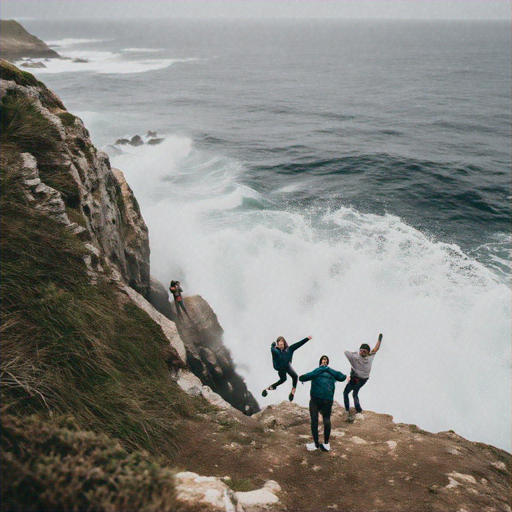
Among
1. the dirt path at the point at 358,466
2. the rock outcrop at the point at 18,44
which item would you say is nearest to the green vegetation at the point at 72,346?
the dirt path at the point at 358,466

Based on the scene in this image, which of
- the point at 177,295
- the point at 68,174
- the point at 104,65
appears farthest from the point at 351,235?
the point at 104,65

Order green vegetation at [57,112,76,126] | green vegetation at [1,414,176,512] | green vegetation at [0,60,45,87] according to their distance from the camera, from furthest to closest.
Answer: green vegetation at [57,112,76,126] < green vegetation at [0,60,45,87] < green vegetation at [1,414,176,512]

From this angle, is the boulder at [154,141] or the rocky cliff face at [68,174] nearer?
the rocky cliff face at [68,174]

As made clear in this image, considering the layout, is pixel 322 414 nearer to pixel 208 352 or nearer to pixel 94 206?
pixel 208 352

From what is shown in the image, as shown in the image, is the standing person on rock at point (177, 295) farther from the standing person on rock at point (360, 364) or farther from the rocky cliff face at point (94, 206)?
the standing person on rock at point (360, 364)

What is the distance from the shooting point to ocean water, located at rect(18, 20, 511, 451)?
1667 centimetres

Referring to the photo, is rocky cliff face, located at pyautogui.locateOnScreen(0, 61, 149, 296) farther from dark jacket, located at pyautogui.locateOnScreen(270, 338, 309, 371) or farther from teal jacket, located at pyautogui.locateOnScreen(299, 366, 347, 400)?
teal jacket, located at pyautogui.locateOnScreen(299, 366, 347, 400)

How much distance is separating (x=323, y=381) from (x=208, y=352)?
816 cm

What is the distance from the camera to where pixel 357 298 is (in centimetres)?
1956


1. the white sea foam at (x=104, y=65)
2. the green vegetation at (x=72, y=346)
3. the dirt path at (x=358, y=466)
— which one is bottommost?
the dirt path at (x=358, y=466)

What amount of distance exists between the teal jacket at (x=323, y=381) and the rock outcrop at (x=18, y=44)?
113 metres

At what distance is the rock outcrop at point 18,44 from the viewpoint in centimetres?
9462

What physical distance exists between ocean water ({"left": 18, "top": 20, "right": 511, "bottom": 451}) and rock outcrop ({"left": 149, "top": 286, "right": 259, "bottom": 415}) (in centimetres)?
90

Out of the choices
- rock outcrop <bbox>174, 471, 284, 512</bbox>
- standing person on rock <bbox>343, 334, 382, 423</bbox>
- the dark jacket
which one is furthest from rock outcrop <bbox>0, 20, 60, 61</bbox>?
rock outcrop <bbox>174, 471, 284, 512</bbox>
